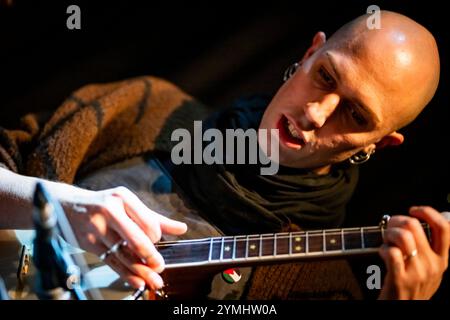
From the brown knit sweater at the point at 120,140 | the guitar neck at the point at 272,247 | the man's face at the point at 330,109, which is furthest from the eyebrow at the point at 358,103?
the brown knit sweater at the point at 120,140

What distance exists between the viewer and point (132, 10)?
157 cm

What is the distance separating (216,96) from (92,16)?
46 centimetres

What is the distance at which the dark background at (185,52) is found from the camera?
1442 millimetres

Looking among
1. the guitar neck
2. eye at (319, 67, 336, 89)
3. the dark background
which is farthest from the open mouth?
the dark background

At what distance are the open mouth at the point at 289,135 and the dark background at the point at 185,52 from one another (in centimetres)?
45

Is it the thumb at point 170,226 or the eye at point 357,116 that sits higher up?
the eye at point 357,116

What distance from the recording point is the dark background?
1442 mm

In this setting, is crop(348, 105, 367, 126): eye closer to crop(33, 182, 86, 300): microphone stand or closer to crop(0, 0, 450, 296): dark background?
crop(0, 0, 450, 296): dark background

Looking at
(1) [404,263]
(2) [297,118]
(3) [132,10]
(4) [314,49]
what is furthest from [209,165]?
(3) [132,10]

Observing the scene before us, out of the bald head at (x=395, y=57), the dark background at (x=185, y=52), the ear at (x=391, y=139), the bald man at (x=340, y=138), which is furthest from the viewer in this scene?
the dark background at (x=185, y=52)

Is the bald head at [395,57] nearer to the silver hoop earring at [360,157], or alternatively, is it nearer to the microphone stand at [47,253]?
the silver hoop earring at [360,157]

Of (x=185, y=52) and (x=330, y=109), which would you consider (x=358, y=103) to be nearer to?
(x=330, y=109)

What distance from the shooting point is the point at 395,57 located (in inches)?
38.9
